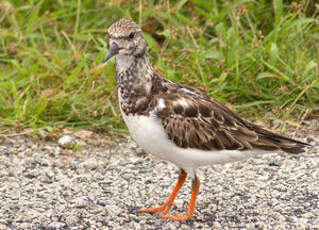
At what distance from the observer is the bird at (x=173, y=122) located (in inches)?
219

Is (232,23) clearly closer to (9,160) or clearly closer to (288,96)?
(288,96)

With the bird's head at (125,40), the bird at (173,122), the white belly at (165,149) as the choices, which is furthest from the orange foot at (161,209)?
the bird's head at (125,40)

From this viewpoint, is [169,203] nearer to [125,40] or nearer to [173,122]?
[173,122]

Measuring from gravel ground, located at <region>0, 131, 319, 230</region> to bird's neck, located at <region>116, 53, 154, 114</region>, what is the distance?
101 centimetres

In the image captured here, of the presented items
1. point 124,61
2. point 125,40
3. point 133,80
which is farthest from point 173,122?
point 125,40

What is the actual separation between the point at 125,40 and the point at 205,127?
3.34 ft

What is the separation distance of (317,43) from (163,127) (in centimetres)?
365

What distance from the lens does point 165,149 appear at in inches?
218

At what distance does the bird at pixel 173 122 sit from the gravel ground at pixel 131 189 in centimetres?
30

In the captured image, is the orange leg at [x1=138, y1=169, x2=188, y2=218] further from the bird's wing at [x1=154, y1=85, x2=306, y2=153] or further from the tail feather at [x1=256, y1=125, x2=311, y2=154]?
the tail feather at [x1=256, y1=125, x2=311, y2=154]

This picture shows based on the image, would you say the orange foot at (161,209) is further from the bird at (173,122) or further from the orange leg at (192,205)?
the orange leg at (192,205)

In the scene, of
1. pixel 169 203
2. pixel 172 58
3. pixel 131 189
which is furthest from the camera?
pixel 172 58

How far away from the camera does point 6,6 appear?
920cm

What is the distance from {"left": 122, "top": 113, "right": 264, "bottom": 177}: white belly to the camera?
548cm
